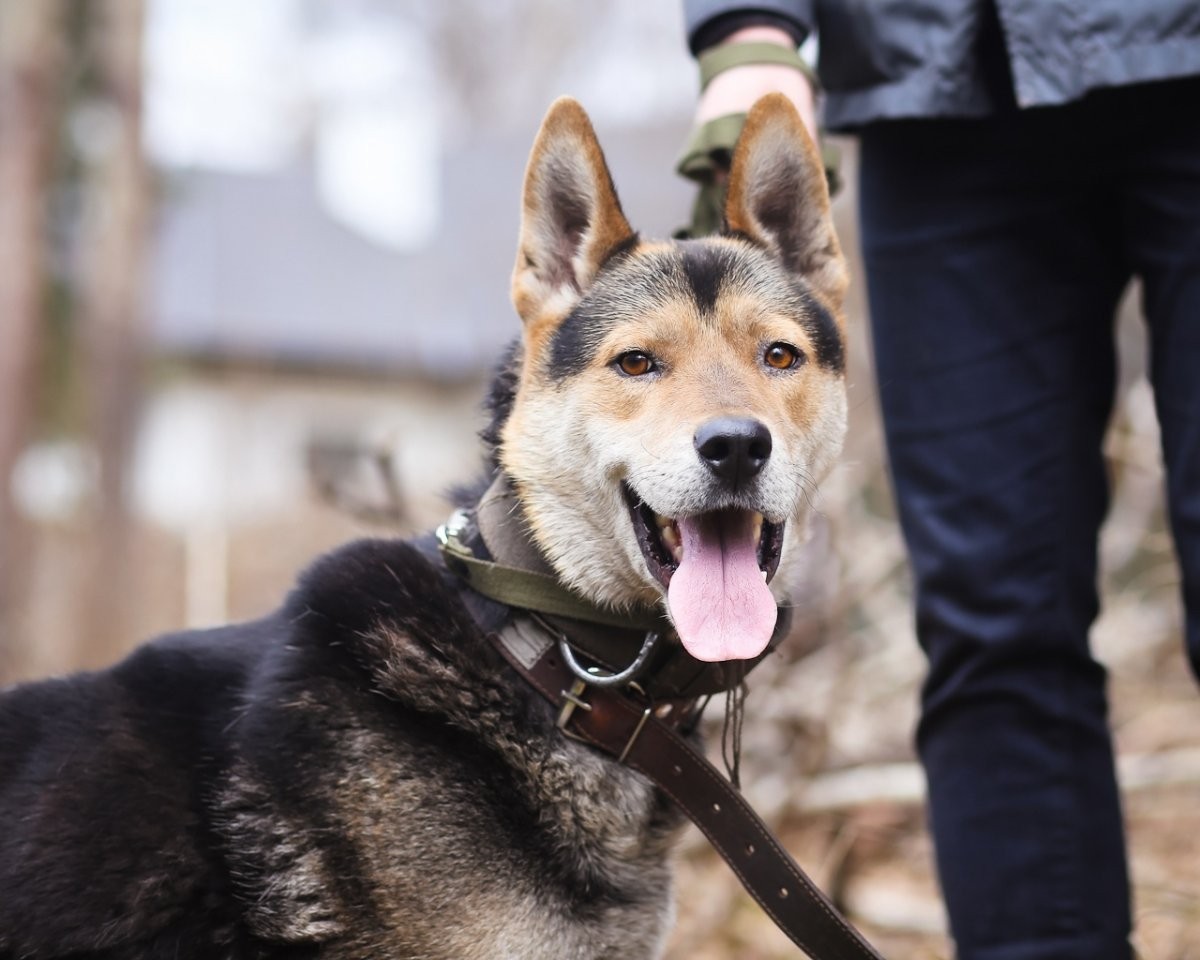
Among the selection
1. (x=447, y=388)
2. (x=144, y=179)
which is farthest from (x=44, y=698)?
(x=447, y=388)

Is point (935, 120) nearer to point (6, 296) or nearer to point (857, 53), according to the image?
point (857, 53)

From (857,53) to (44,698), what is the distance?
2.20 metres

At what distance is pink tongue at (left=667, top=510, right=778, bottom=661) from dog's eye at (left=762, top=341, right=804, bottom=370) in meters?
0.44

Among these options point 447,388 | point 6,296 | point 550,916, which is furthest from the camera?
point 447,388

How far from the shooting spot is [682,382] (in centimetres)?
264

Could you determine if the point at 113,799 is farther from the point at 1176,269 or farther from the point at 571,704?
the point at 1176,269

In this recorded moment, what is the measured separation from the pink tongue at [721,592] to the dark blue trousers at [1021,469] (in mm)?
601

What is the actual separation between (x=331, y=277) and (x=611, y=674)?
85.8ft

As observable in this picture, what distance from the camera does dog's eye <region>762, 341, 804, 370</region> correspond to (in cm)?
277

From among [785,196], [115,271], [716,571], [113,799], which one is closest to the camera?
[113,799]

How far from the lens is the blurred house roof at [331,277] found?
24531 millimetres

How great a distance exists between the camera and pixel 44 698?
2395 millimetres

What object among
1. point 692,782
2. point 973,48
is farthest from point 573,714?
point 973,48

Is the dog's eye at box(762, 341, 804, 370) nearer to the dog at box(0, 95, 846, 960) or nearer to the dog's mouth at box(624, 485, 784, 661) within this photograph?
the dog at box(0, 95, 846, 960)
